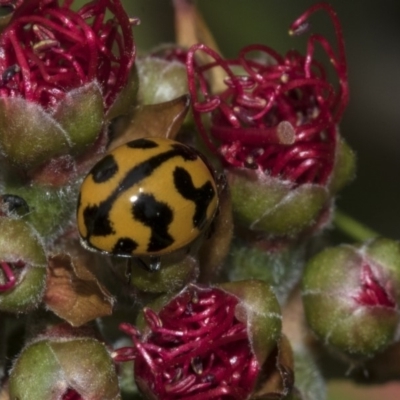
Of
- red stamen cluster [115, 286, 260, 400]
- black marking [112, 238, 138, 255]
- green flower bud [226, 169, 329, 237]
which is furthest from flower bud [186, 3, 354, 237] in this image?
black marking [112, 238, 138, 255]

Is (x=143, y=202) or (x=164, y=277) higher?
(x=143, y=202)

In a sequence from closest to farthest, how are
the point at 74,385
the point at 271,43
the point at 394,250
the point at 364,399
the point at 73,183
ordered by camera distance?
the point at 74,385 < the point at 73,183 < the point at 394,250 < the point at 364,399 < the point at 271,43

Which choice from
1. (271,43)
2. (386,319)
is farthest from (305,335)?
(271,43)

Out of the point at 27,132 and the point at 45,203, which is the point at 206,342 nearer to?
the point at 45,203

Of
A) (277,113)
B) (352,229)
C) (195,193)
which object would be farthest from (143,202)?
(352,229)

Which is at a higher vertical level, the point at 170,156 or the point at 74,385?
the point at 170,156

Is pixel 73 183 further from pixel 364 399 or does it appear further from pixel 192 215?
pixel 364 399

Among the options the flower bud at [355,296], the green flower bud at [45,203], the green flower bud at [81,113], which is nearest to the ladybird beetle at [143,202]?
the green flower bud at [81,113]
